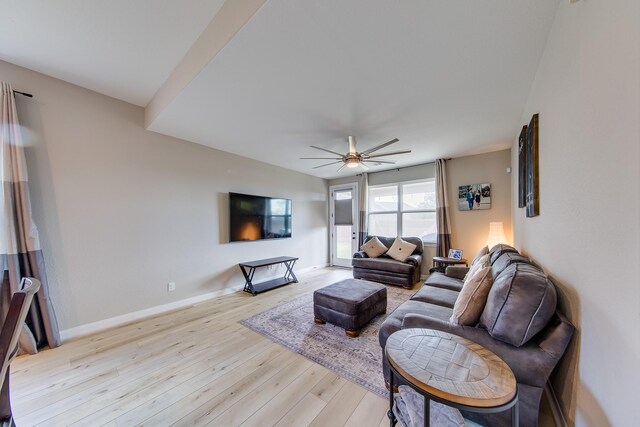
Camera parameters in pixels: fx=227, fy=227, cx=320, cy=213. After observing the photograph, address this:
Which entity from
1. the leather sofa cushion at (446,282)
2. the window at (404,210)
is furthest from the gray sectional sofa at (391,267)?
the leather sofa cushion at (446,282)

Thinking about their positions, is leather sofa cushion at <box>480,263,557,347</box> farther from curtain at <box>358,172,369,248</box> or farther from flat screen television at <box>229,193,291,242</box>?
curtain at <box>358,172,369,248</box>

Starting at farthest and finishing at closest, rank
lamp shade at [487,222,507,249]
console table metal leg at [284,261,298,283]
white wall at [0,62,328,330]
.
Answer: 1. console table metal leg at [284,261,298,283]
2. lamp shade at [487,222,507,249]
3. white wall at [0,62,328,330]

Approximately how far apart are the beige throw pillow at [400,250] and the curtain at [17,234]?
492 centimetres

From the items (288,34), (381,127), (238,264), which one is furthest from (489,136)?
(238,264)

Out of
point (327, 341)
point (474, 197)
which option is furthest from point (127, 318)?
point (474, 197)

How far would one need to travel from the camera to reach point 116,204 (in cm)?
284

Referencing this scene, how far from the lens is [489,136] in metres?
3.38

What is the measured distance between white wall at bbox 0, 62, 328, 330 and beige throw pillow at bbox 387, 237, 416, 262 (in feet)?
10.2

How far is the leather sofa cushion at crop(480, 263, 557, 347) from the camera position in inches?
47.4

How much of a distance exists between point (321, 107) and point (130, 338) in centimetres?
330

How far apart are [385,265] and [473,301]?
9.83 ft

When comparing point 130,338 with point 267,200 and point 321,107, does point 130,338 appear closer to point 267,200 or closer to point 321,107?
point 267,200

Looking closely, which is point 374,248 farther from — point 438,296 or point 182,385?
point 182,385

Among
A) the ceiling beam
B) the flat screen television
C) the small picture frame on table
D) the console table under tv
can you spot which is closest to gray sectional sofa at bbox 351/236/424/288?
the small picture frame on table
